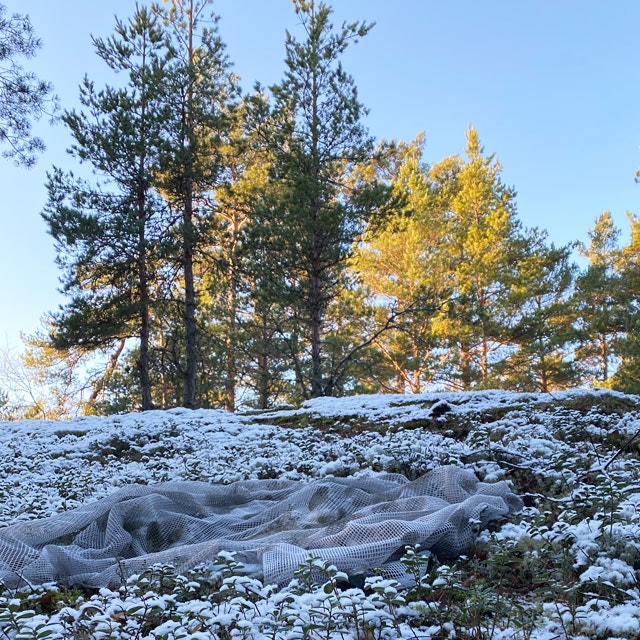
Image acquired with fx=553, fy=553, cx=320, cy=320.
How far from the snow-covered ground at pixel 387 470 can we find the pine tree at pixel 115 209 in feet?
12.7

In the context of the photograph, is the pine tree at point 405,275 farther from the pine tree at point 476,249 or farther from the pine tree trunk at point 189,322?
the pine tree trunk at point 189,322

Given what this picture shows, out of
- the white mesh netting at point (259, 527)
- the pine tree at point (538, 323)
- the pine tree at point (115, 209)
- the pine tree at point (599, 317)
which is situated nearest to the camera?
the white mesh netting at point (259, 527)

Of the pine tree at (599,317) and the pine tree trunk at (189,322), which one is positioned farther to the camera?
the pine tree at (599,317)

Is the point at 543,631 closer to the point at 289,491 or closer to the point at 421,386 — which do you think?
the point at 289,491

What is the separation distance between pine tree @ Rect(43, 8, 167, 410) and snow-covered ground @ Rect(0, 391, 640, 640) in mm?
3876

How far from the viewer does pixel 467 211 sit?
22.2m

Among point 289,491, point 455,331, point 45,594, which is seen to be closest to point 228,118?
point 455,331

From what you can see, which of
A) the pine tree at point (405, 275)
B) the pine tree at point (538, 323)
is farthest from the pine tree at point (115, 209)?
the pine tree at point (538, 323)

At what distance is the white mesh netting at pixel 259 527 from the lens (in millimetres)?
2781

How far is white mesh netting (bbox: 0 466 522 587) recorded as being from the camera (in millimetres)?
2781

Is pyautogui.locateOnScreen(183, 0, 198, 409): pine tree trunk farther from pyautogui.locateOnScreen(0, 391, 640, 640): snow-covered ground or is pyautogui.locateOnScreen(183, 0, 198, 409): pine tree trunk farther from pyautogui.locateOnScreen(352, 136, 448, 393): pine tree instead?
pyautogui.locateOnScreen(352, 136, 448, 393): pine tree

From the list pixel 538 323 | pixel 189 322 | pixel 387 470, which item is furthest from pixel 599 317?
pixel 387 470

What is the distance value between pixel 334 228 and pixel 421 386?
888 cm

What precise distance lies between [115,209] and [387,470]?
38.6 feet
